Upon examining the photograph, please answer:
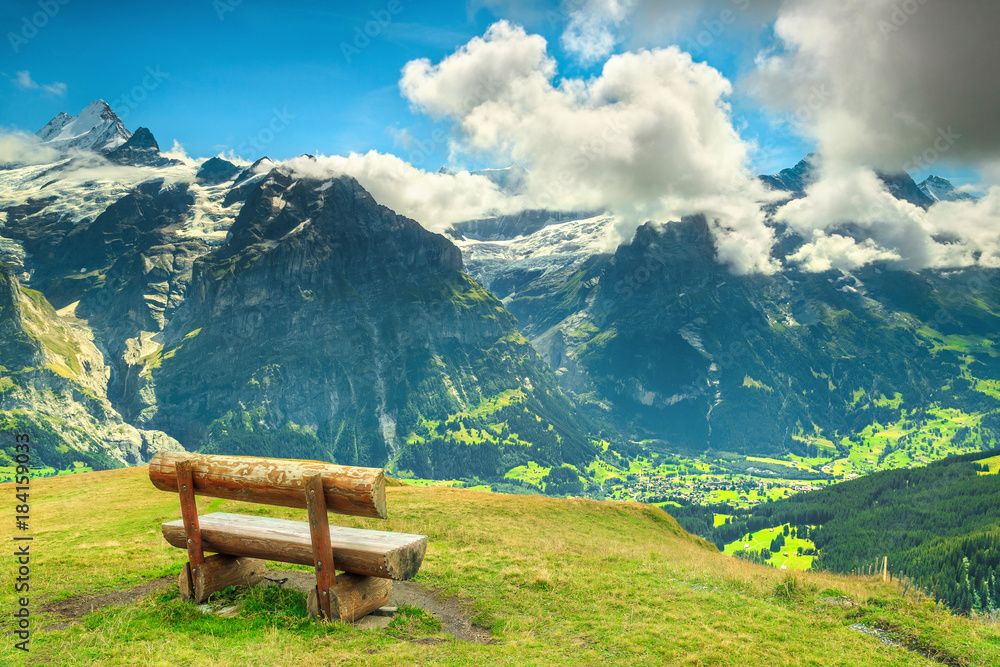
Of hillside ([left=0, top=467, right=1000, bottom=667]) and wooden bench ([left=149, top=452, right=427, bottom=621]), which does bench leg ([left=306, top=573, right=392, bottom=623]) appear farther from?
hillside ([left=0, top=467, right=1000, bottom=667])

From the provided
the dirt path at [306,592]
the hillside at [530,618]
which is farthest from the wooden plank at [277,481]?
the dirt path at [306,592]

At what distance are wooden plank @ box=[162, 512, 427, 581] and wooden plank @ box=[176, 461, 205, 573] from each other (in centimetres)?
32

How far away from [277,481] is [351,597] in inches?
144

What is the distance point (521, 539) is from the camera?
3200 cm

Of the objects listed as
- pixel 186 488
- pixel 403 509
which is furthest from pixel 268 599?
pixel 403 509

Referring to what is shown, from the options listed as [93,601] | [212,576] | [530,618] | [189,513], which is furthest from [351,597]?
[93,601]

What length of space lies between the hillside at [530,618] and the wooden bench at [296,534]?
3.08ft

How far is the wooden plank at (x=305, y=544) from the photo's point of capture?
13.1 metres

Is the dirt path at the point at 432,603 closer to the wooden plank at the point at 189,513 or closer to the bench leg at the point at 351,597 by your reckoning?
the bench leg at the point at 351,597

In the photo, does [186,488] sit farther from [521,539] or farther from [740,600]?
[521,539]

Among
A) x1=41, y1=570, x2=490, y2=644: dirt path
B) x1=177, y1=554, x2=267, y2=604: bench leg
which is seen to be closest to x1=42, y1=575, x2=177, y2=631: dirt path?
x1=41, y1=570, x2=490, y2=644: dirt path

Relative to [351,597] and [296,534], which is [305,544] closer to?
[296,534]

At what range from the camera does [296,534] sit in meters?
14.4

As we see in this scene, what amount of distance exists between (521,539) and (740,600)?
1430 cm
